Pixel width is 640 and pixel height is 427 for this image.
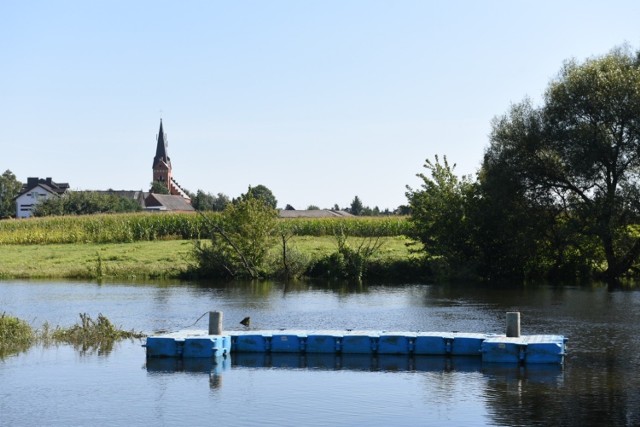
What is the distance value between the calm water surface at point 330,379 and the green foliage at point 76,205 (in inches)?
3370

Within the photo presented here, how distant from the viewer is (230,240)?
6388 centimetres

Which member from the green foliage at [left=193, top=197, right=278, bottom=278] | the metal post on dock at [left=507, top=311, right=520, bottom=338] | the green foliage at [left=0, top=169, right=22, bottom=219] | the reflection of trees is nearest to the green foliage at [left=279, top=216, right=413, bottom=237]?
the green foliage at [left=193, top=197, right=278, bottom=278]

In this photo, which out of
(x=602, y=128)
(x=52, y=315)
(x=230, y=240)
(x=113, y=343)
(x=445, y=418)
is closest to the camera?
(x=445, y=418)

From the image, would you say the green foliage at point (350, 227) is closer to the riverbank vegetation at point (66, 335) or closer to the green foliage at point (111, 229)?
the green foliage at point (111, 229)

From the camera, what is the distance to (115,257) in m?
69.2

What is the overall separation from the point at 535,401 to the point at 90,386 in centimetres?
1252

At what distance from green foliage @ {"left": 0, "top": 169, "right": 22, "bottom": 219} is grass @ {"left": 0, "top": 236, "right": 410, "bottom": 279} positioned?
104m

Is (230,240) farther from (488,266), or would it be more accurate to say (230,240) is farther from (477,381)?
(477,381)

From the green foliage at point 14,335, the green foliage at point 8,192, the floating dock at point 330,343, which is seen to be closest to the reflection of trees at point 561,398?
the floating dock at point 330,343

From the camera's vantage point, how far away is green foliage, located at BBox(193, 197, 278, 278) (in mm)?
64062

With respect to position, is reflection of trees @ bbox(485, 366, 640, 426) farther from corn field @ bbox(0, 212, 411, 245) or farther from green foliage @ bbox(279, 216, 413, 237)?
green foliage @ bbox(279, 216, 413, 237)

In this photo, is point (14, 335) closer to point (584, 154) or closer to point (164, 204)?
point (584, 154)

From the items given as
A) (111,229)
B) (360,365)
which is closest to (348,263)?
(111,229)

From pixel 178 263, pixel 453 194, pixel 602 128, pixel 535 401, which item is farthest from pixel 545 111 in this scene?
pixel 535 401
